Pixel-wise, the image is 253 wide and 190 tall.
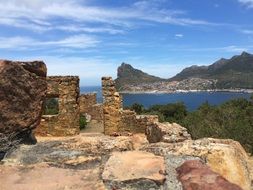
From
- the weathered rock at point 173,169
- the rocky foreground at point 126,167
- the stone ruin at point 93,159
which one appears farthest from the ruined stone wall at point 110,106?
the weathered rock at point 173,169

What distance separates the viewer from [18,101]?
3654mm

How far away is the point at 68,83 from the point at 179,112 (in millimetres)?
27379

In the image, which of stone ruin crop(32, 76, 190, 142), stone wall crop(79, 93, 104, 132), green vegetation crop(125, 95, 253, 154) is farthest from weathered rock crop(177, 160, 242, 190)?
stone wall crop(79, 93, 104, 132)

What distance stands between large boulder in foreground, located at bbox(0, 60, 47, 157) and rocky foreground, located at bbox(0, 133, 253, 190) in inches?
5.3

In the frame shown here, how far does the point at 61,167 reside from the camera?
10.7ft

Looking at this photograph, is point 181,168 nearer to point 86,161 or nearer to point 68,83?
point 86,161

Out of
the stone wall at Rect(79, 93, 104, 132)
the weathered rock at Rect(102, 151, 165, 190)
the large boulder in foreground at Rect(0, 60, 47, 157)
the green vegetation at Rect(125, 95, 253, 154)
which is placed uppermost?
the large boulder in foreground at Rect(0, 60, 47, 157)

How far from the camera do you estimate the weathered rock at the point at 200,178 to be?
8.65 feet

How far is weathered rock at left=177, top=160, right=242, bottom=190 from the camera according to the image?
2637 millimetres

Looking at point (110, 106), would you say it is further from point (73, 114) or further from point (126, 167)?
point (126, 167)

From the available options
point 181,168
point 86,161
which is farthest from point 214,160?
point 86,161

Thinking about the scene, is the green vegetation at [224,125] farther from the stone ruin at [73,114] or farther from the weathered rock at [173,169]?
the weathered rock at [173,169]

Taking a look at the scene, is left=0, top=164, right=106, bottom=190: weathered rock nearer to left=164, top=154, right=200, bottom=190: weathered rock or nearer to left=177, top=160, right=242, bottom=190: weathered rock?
left=164, top=154, right=200, bottom=190: weathered rock

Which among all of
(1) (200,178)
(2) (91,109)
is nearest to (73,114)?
(2) (91,109)
